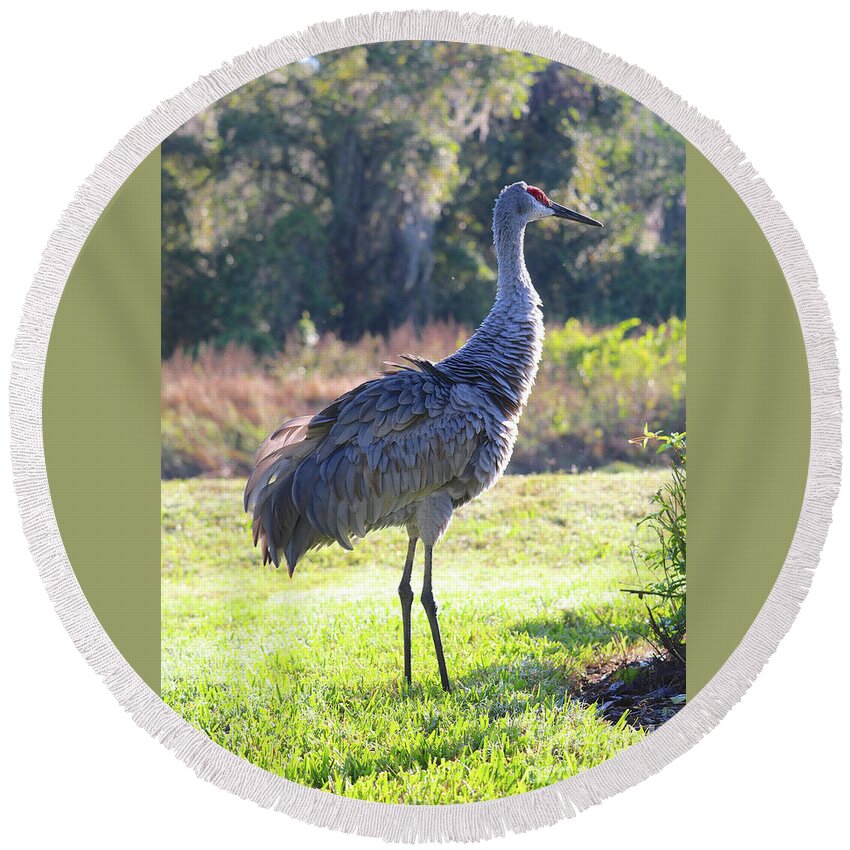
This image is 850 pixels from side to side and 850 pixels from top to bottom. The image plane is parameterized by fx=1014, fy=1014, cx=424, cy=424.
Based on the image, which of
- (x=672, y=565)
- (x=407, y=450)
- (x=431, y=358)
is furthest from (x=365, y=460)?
(x=672, y=565)

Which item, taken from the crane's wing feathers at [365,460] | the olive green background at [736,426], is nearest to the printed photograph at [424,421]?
the crane's wing feathers at [365,460]

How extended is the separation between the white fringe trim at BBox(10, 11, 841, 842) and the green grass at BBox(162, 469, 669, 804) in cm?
8

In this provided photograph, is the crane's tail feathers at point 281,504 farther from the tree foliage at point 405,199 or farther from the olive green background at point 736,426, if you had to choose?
the olive green background at point 736,426

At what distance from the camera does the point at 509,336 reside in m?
3.18

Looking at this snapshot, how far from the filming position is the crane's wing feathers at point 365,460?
117 inches

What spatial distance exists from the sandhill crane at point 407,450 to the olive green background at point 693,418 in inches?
16.1

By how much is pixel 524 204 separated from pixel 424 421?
0.81 m

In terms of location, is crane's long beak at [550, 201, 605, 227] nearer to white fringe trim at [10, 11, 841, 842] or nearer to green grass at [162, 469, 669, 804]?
white fringe trim at [10, 11, 841, 842]

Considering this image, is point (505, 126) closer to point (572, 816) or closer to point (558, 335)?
point (558, 335)

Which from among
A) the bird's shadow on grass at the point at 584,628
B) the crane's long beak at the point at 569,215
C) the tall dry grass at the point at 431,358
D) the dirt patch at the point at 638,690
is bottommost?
the dirt patch at the point at 638,690

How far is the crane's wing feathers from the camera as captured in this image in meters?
2.98

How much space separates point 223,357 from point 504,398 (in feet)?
3.54

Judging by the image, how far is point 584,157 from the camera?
370 centimetres

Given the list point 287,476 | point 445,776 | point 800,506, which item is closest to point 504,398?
point 287,476
